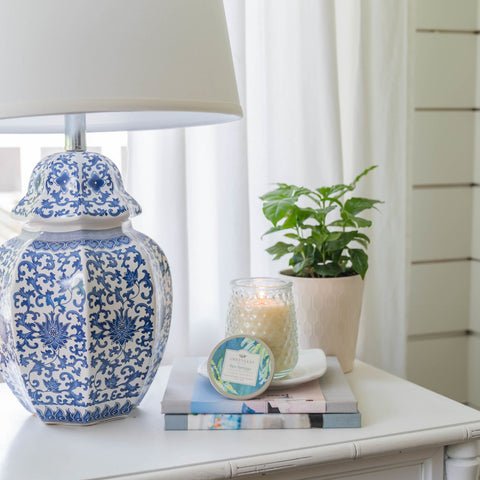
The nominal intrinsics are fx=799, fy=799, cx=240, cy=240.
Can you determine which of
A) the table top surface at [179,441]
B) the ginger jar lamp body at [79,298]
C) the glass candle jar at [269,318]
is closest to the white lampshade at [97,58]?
the ginger jar lamp body at [79,298]

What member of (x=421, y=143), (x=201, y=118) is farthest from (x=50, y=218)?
(x=421, y=143)

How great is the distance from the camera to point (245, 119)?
1441 mm

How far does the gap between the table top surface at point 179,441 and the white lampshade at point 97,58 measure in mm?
419

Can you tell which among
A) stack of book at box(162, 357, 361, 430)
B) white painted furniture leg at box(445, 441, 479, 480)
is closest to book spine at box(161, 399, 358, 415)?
stack of book at box(162, 357, 361, 430)

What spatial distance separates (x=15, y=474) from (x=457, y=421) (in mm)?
589

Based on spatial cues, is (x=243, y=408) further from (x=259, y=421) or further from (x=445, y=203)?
(x=445, y=203)

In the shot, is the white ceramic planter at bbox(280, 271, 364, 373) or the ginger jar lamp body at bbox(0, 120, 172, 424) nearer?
the ginger jar lamp body at bbox(0, 120, 172, 424)

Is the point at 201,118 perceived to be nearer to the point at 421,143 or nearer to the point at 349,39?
the point at 349,39

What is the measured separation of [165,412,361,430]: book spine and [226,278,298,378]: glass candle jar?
0.09 m

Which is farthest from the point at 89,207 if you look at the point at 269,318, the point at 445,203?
the point at 445,203

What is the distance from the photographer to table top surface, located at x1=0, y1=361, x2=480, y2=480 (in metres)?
0.97

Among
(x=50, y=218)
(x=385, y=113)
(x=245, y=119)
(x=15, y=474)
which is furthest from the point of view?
(x=385, y=113)

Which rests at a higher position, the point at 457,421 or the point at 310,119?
the point at 310,119

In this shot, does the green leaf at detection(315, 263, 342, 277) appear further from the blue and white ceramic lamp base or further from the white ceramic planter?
the blue and white ceramic lamp base
